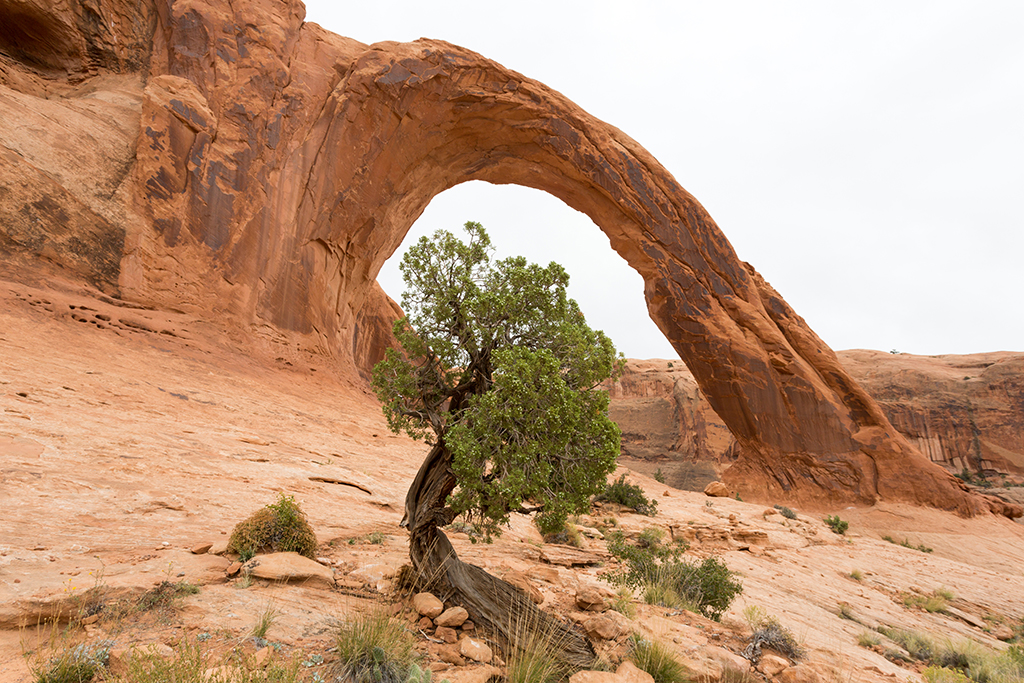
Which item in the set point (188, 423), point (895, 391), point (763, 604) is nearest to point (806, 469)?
point (763, 604)

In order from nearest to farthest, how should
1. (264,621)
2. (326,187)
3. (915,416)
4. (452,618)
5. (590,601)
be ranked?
1. (264,621)
2. (452,618)
3. (590,601)
4. (326,187)
5. (915,416)

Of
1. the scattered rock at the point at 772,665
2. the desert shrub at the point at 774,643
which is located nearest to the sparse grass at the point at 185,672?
the scattered rock at the point at 772,665

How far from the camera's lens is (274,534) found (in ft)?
15.5

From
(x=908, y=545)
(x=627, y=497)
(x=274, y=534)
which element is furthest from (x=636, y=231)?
(x=274, y=534)

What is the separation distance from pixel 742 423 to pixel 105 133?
26.3m

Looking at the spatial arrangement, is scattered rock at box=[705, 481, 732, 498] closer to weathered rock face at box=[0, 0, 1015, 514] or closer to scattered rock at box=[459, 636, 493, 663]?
weathered rock face at box=[0, 0, 1015, 514]

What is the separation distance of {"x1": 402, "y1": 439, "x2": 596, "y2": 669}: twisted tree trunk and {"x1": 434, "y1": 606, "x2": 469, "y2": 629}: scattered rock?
153 mm

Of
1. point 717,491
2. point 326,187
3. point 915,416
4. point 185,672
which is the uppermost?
point 326,187

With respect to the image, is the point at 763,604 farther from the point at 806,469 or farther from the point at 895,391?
the point at 895,391

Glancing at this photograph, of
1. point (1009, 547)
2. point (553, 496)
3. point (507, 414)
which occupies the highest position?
point (507, 414)

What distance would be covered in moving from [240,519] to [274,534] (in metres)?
1.11

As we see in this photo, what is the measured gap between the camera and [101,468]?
5.75 m

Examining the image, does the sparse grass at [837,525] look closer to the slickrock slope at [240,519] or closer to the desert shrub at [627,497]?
the slickrock slope at [240,519]

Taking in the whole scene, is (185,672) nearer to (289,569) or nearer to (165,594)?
(165,594)
